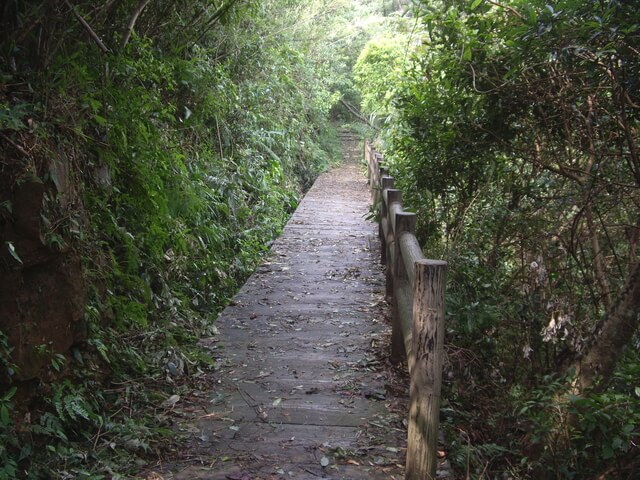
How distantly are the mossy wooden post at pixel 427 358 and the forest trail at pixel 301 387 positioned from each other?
38 centimetres

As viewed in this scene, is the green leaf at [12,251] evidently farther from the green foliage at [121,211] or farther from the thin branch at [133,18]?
the thin branch at [133,18]

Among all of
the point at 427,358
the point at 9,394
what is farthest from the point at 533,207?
the point at 9,394

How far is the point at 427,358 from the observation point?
8.90 feet

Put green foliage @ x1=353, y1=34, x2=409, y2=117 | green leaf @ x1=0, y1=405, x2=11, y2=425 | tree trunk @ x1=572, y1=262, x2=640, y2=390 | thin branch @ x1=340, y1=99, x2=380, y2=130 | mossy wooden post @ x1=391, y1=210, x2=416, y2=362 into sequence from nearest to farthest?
green leaf @ x1=0, y1=405, x2=11, y2=425
tree trunk @ x1=572, y1=262, x2=640, y2=390
mossy wooden post @ x1=391, y1=210, x2=416, y2=362
green foliage @ x1=353, y1=34, x2=409, y2=117
thin branch @ x1=340, y1=99, x2=380, y2=130

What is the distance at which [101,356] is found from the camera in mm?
3744

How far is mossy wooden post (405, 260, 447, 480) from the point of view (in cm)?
271

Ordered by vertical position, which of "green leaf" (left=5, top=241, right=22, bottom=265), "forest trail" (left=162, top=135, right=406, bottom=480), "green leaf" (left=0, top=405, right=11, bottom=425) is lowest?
"forest trail" (left=162, top=135, right=406, bottom=480)

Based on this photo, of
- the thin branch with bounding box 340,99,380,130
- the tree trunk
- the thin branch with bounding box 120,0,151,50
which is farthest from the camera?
the thin branch with bounding box 340,99,380,130

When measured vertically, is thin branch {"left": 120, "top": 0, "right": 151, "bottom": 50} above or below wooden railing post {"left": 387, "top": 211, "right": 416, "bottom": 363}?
above

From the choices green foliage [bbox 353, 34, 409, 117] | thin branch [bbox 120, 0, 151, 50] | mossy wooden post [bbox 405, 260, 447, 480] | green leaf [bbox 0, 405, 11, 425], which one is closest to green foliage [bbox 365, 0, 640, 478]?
mossy wooden post [bbox 405, 260, 447, 480]

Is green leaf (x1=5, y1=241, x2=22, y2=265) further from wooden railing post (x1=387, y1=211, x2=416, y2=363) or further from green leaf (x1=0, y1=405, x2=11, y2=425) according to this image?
wooden railing post (x1=387, y1=211, x2=416, y2=363)

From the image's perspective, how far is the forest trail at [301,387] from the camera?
3.17m

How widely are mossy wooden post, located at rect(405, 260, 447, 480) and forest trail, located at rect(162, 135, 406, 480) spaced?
384mm

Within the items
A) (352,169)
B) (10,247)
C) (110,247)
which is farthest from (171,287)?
(352,169)
